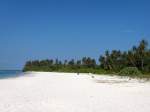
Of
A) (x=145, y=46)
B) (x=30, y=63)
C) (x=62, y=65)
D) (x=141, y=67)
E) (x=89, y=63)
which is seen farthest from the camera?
(x=30, y=63)

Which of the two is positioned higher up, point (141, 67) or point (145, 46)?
point (145, 46)

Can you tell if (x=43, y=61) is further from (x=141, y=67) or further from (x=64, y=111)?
(x=64, y=111)

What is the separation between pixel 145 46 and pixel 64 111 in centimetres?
6219

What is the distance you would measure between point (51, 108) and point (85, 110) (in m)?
1.38

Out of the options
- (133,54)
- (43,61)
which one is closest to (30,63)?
(43,61)

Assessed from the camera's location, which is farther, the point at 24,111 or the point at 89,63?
the point at 89,63

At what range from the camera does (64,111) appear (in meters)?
9.35

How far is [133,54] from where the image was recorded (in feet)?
238

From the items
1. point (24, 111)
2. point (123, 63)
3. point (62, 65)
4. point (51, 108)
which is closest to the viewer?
point (24, 111)

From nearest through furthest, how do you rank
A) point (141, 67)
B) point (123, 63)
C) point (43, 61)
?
point (141, 67) → point (123, 63) → point (43, 61)

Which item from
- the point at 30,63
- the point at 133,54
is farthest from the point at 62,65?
the point at 133,54

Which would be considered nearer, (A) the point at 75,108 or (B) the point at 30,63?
(A) the point at 75,108

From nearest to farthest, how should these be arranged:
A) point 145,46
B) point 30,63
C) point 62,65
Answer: point 145,46, point 62,65, point 30,63

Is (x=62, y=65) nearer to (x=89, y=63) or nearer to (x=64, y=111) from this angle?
(x=89, y=63)
